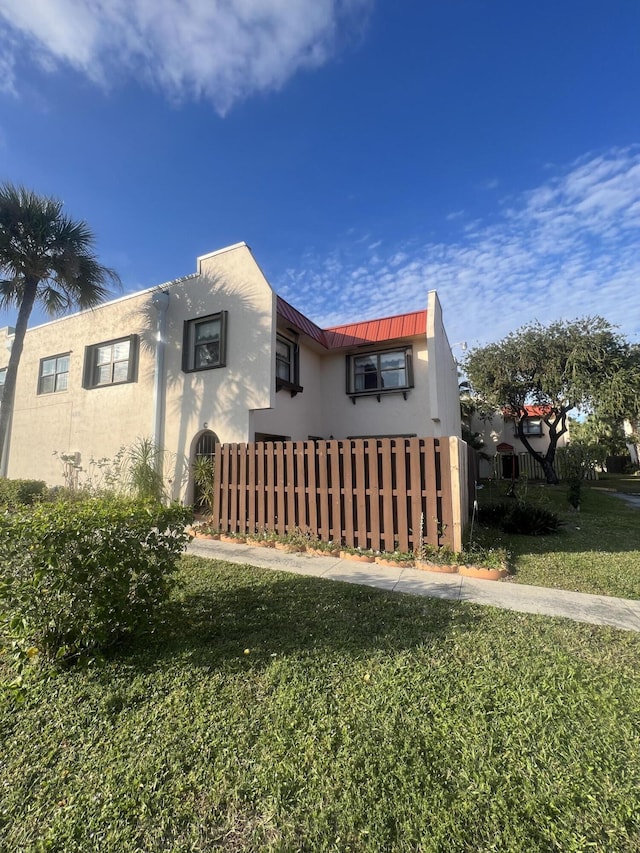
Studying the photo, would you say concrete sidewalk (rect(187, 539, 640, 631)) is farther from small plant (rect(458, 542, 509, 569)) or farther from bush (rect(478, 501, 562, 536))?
bush (rect(478, 501, 562, 536))

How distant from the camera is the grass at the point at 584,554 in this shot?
4.50 meters

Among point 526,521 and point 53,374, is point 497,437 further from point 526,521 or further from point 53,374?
point 53,374

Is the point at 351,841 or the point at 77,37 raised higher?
the point at 77,37

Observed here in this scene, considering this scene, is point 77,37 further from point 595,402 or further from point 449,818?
point 595,402

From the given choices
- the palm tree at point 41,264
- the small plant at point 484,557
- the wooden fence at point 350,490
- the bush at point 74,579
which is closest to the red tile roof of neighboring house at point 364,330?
the wooden fence at point 350,490

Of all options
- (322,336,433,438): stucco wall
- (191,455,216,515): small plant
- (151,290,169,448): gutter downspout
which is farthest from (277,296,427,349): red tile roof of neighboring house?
(191,455,216,515): small plant

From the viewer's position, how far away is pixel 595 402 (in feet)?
52.2

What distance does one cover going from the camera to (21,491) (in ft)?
34.4

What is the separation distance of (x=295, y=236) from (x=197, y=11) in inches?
236

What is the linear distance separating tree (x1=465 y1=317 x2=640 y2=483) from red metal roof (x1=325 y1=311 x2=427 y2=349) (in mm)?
9290

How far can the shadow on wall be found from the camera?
9156 millimetres

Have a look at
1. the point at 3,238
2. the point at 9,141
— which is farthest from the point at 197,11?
the point at 3,238

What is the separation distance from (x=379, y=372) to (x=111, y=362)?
8.92 meters

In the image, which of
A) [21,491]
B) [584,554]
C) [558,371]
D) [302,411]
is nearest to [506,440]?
[558,371]
